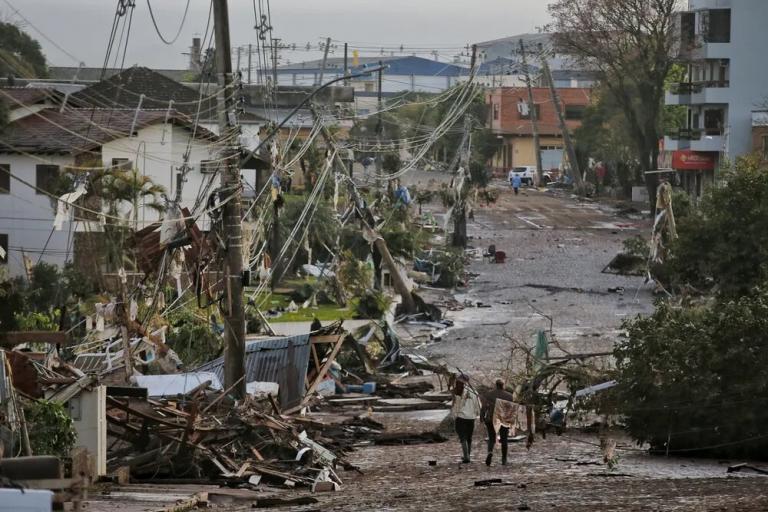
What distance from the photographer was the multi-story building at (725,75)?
2798 inches

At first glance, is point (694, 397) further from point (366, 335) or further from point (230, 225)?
point (366, 335)

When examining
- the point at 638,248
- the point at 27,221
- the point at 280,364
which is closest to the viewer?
the point at 280,364

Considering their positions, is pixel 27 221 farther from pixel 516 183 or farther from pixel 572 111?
pixel 572 111

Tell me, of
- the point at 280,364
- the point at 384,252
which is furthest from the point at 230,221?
the point at 384,252

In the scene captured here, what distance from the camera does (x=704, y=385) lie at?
21359mm

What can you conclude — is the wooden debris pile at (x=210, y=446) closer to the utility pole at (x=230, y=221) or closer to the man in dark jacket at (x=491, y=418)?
the utility pole at (x=230, y=221)

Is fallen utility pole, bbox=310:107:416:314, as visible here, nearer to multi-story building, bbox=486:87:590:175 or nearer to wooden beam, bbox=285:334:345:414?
wooden beam, bbox=285:334:345:414

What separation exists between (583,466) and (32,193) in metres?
27.3

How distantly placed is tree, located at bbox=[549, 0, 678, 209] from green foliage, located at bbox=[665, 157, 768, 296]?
38.0 m

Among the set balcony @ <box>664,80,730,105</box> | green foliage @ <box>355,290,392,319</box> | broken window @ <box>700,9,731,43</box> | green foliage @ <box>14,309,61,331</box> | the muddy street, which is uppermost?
broken window @ <box>700,9,731,43</box>

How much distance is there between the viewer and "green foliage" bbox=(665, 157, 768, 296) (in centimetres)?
3394

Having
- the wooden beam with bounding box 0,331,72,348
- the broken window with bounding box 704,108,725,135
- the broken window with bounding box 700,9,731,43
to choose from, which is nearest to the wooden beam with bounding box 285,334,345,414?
the wooden beam with bounding box 0,331,72,348

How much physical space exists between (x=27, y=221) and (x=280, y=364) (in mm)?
19278

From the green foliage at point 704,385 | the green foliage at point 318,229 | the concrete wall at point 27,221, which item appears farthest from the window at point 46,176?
the green foliage at point 704,385
